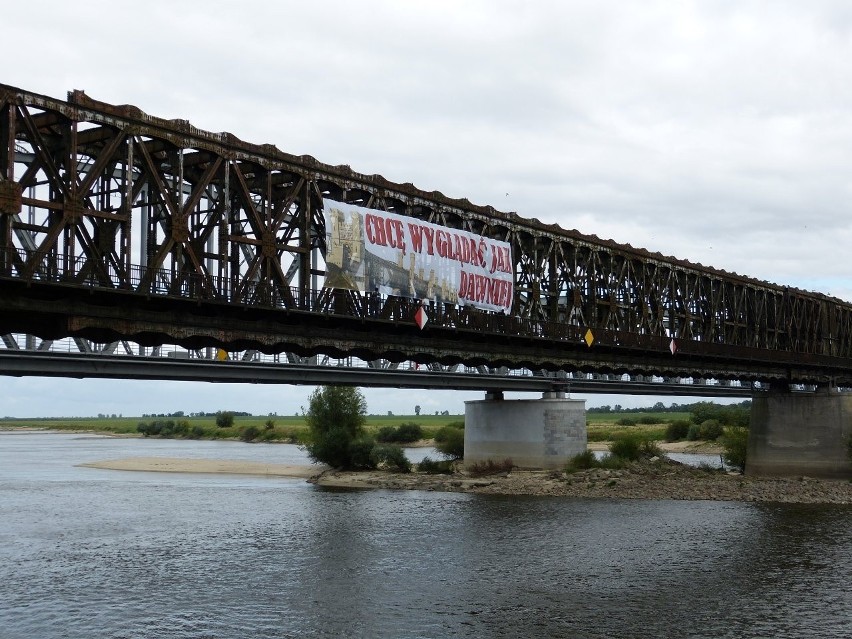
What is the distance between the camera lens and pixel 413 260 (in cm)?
5031

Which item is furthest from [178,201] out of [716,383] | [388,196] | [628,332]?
[716,383]

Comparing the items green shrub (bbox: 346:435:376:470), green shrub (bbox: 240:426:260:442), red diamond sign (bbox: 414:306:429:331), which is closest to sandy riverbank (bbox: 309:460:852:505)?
green shrub (bbox: 346:435:376:470)

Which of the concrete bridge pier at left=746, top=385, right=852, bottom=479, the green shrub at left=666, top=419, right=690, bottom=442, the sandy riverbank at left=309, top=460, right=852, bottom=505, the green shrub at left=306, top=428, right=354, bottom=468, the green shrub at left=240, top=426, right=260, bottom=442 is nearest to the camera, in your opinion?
the sandy riverbank at left=309, top=460, right=852, bottom=505

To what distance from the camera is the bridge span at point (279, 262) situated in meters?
34.5

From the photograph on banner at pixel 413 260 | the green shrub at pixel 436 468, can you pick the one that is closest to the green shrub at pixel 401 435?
the green shrub at pixel 436 468

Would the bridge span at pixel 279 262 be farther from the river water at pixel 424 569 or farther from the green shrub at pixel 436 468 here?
the green shrub at pixel 436 468

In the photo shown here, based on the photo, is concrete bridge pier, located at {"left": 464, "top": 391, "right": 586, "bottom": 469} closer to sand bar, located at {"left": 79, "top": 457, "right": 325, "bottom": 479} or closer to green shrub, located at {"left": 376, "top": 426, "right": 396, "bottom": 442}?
sand bar, located at {"left": 79, "top": 457, "right": 325, "bottom": 479}

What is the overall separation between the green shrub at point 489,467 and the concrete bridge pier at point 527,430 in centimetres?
43

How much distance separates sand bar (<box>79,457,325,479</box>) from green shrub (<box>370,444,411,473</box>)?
577cm

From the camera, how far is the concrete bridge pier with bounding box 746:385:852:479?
86.7 meters

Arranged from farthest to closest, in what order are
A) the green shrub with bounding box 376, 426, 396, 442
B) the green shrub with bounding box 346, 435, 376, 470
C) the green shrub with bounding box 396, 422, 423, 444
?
the green shrub with bounding box 376, 426, 396, 442 < the green shrub with bounding box 396, 422, 423, 444 < the green shrub with bounding box 346, 435, 376, 470

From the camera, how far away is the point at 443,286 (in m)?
52.3

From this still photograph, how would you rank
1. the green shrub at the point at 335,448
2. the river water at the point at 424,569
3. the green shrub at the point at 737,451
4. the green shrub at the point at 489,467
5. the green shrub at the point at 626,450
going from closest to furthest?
1. the river water at the point at 424,569
2. the green shrub at the point at 489,467
3. the green shrub at the point at 626,450
4. the green shrub at the point at 335,448
5. the green shrub at the point at 737,451

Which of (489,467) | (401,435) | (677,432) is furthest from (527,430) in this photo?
(677,432)
